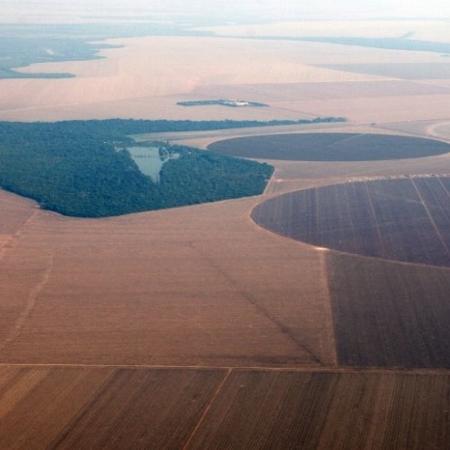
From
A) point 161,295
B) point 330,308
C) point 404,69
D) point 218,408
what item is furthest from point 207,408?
point 404,69

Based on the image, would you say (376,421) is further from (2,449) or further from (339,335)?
(2,449)

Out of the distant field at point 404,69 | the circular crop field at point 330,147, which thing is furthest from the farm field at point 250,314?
the distant field at point 404,69

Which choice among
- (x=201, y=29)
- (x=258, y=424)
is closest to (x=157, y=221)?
(x=258, y=424)

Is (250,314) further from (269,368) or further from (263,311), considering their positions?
(269,368)

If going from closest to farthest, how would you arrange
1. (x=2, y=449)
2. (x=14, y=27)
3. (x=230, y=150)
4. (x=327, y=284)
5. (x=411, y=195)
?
(x=2, y=449), (x=327, y=284), (x=411, y=195), (x=230, y=150), (x=14, y=27)

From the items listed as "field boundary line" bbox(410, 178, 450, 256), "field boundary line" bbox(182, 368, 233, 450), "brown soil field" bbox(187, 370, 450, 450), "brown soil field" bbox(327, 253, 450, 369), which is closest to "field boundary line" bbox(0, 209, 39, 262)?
"brown soil field" bbox(327, 253, 450, 369)

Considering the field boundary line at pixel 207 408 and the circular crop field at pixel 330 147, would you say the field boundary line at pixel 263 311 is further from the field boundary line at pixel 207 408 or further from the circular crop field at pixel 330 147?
the circular crop field at pixel 330 147

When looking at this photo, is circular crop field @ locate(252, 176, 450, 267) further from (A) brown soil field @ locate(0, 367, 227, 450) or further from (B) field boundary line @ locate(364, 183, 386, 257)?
(A) brown soil field @ locate(0, 367, 227, 450)
